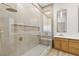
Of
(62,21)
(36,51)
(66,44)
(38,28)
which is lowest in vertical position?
(36,51)

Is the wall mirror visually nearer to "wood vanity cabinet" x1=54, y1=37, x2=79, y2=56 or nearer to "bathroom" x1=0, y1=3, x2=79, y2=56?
"bathroom" x1=0, y1=3, x2=79, y2=56

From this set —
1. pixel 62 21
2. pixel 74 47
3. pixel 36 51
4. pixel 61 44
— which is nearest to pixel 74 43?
pixel 74 47

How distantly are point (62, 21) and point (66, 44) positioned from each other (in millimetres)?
350

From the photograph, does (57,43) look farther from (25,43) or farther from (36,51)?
(25,43)

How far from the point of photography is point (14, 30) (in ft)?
3.63

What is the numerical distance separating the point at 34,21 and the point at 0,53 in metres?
0.60

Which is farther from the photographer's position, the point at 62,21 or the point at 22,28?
the point at 62,21

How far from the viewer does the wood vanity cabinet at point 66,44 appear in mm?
1283

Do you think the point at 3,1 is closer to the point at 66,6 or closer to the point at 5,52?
the point at 5,52

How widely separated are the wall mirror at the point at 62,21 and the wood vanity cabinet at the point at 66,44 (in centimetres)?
15

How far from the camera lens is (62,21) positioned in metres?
1.29

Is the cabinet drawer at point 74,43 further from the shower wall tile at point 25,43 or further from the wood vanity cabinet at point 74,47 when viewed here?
Answer: the shower wall tile at point 25,43

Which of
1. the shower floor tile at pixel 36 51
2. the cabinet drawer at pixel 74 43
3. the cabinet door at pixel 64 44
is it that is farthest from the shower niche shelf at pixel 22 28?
the cabinet drawer at pixel 74 43

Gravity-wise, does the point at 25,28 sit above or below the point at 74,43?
above
